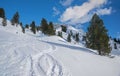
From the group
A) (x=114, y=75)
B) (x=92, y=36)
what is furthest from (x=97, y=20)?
(x=114, y=75)

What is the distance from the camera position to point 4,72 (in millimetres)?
11945

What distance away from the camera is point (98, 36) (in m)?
32.4

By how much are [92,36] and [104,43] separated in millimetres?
2589

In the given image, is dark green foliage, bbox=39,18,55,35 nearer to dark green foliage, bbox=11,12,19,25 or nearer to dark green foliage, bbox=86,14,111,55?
dark green foliage, bbox=11,12,19,25

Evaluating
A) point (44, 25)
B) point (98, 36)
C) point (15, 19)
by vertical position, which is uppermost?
point (15, 19)

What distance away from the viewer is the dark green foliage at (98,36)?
3219 centimetres

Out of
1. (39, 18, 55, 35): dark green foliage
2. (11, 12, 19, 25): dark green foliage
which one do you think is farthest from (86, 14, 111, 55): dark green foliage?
(11, 12, 19, 25): dark green foliage

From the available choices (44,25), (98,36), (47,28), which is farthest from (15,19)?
(98,36)

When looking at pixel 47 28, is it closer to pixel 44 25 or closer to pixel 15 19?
pixel 44 25

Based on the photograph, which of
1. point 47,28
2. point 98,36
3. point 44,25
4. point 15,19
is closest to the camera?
point 98,36

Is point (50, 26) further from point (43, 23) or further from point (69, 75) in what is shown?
point (69, 75)

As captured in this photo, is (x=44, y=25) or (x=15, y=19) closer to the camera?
(x=44, y=25)

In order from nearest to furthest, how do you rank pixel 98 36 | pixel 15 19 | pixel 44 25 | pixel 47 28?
pixel 98 36 → pixel 47 28 → pixel 44 25 → pixel 15 19

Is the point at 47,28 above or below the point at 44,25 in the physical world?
below
